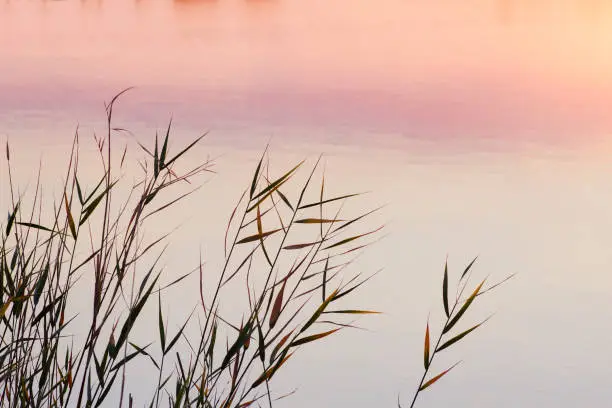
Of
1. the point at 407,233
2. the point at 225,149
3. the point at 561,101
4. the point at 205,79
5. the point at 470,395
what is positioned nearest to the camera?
the point at 470,395

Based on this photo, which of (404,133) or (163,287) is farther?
(404,133)

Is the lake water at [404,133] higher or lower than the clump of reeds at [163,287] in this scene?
higher

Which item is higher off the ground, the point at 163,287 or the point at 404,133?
the point at 404,133

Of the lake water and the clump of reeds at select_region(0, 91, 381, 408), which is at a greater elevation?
the lake water

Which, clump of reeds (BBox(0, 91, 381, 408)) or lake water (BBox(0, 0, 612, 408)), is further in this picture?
lake water (BBox(0, 0, 612, 408))

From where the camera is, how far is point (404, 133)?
20.1 feet

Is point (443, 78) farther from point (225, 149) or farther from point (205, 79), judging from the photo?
point (225, 149)

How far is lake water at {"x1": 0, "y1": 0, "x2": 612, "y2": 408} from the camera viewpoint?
3463 mm

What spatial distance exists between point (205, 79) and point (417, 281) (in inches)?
148

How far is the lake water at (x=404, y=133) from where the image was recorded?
3.46 metres

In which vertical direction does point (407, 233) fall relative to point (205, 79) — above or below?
below

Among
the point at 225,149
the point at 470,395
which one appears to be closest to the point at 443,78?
the point at 225,149

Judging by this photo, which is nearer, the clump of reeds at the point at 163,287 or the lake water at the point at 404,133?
the clump of reeds at the point at 163,287

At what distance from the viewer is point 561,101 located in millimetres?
6848
